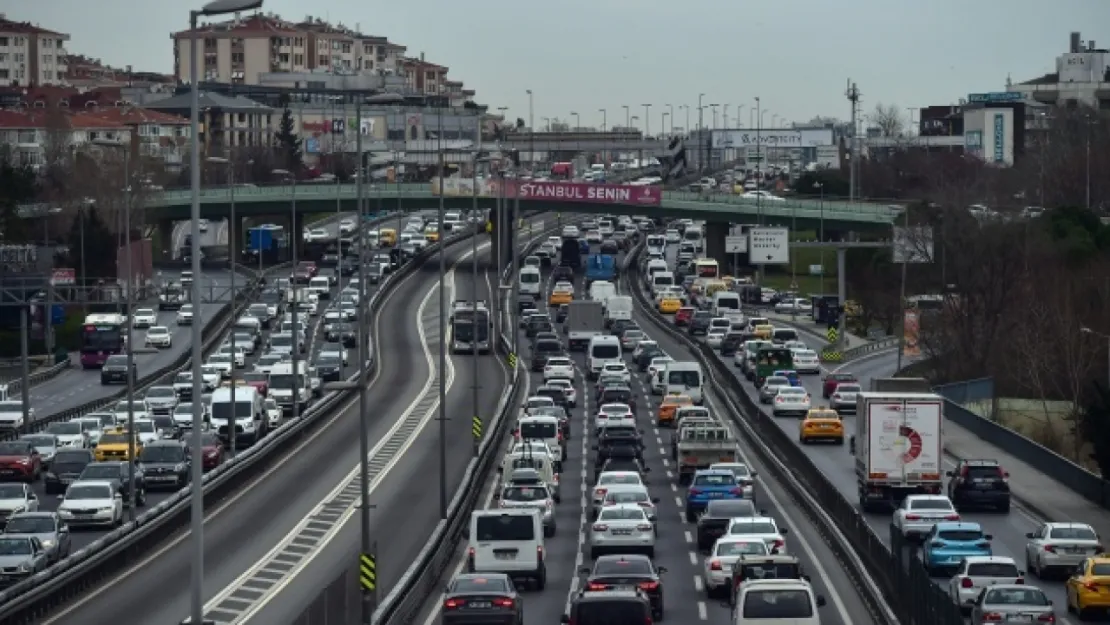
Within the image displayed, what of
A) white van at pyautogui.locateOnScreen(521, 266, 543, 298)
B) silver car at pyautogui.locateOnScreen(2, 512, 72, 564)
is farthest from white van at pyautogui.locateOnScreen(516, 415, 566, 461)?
white van at pyautogui.locateOnScreen(521, 266, 543, 298)

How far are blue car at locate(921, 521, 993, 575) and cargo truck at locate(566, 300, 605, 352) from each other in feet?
200

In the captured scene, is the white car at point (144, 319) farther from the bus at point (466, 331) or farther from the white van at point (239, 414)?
the white van at point (239, 414)

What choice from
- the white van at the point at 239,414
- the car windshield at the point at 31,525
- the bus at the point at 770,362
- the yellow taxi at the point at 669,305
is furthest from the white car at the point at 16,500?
the yellow taxi at the point at 669,305

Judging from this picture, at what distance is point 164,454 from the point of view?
194 feet

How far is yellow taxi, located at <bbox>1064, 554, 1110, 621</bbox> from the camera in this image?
3622 centimetres

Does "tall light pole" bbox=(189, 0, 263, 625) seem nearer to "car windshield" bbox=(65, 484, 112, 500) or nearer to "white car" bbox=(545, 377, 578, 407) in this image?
"car windshield" bbox=(65, 484, 112, 500)

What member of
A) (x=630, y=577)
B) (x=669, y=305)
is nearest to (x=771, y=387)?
(x=669, y=305)

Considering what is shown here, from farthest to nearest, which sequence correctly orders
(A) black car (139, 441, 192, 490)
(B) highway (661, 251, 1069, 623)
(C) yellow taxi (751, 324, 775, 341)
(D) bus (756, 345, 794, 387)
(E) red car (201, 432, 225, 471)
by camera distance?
(C) yellow taxi (751, 324, 775, 341) < (D) bus (756, 345, 794, 387) < (E) red car (201, 432, 225, 471) < (A) black car (139, 441, 192, 490) < (B) highway (661, 251, 1069, 623)

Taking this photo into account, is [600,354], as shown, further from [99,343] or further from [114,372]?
[99,343]

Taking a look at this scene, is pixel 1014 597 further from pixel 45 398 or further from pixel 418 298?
pixel 418 298

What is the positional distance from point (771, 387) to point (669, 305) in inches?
1631

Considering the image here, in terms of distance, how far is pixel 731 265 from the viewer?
490 feet

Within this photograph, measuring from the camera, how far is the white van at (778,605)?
30531 mm

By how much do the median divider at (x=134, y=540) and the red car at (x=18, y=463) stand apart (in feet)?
18.2
